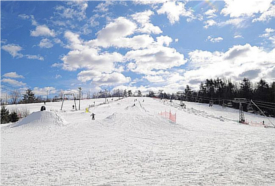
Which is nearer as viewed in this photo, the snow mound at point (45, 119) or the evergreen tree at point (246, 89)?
the snow mound at point (45, 119)

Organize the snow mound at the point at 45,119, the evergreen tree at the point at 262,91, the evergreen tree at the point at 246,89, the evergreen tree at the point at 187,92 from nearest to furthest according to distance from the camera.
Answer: the snow mound at the point at 45,119, the evergreen tree at the point at 262,91, the evergreen tree at the point at 246,89, the evergreen tree at the point at 187,92

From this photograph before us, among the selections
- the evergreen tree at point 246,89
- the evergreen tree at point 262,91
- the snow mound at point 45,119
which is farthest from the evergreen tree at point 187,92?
the snow mound at point 45,119

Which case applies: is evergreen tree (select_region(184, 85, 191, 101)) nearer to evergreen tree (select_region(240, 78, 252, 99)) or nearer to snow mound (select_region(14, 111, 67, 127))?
evergreen tree (select_region(240, 78, 252, 99))

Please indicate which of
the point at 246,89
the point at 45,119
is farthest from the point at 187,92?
the point at 45,119

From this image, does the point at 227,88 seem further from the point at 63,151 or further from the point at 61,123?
the point at 63,151

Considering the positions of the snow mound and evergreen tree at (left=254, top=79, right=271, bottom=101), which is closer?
the snow mound

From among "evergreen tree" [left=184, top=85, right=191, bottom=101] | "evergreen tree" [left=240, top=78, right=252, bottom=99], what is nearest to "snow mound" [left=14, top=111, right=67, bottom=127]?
"evergreen tree" [left=240, top=78, right=252, bottom=99]

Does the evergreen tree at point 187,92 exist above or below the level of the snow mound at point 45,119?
above

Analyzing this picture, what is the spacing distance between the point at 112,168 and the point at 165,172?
2448mm

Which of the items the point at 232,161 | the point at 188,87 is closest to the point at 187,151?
the point at 232,161

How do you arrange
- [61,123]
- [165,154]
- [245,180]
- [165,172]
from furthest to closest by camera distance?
[61,123] → [165,154] → [165,172] → [245,180]

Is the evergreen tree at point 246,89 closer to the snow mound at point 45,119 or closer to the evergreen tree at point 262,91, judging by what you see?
the evergreen tree at point 262,91

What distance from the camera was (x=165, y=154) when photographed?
9789mm

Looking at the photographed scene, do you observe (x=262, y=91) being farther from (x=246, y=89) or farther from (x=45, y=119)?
(x=45, y=119)
